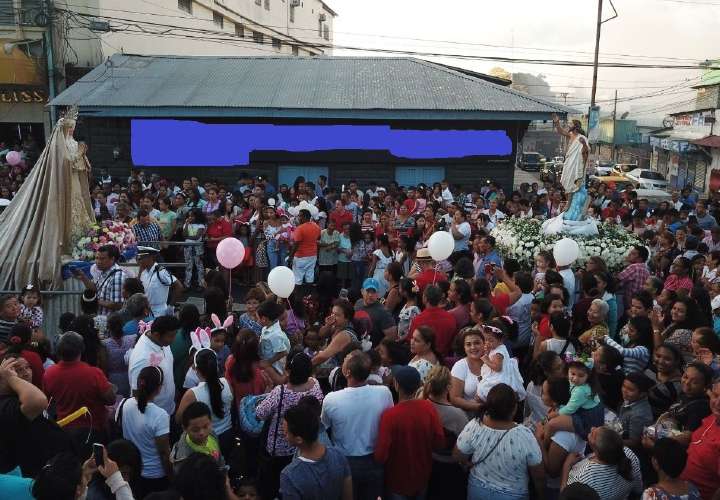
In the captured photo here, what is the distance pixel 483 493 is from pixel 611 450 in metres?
0.85

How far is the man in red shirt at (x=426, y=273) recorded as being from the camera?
747cm

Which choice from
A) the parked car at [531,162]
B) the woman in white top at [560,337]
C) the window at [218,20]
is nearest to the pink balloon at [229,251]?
the woman in white top at [560,337]

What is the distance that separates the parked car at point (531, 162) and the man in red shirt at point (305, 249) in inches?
1182

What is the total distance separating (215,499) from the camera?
3.25 m

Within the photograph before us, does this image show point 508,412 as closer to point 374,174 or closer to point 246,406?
point 246,406

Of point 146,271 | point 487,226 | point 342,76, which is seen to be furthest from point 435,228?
point 342,76

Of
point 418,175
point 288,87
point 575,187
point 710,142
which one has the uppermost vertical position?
point 288,87

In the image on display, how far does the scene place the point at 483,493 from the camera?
4.05 m

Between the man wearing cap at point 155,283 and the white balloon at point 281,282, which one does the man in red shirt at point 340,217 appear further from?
the white balloon at point 281,282

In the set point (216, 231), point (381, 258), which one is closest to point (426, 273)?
point (381, 258)

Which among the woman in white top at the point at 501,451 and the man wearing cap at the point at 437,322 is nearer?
the woman in white top at the point at 501,451

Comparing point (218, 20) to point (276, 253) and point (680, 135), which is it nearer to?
point (276, 253)

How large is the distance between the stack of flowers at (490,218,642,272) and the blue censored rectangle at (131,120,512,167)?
298 inches

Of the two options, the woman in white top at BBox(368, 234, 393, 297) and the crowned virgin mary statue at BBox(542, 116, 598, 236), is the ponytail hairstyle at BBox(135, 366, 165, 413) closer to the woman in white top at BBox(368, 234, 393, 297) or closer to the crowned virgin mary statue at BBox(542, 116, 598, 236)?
the woman in white top at BBox(368, 234, 393, 297)
